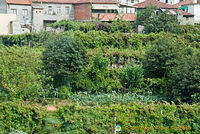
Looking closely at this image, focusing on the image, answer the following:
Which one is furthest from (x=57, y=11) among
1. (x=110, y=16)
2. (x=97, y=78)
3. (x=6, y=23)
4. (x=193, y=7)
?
(x=97, y=78)

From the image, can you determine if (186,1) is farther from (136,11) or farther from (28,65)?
(28,65)

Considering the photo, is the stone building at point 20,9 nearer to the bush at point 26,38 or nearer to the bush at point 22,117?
the bush at point 26,38

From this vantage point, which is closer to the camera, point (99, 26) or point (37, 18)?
point (99, 26)

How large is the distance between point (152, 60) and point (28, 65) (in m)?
8.93

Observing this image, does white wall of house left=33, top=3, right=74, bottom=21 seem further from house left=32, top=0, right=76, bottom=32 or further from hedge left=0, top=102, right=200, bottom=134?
hedge left=0, top=102, right=200, bottom=134

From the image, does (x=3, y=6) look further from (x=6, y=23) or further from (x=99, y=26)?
(x=99, y=26)

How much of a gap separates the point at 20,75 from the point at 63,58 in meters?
4.79

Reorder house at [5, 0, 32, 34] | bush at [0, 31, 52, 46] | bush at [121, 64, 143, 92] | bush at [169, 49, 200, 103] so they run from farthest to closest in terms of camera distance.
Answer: house at [5, 0, 32, 34], bush at [0, 31, 52, 46], bush at [121, 64, 143, 92], bush at [169, 49, 200, 103]

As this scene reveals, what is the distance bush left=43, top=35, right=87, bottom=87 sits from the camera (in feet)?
82.7

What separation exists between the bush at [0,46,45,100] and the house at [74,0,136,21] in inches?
809

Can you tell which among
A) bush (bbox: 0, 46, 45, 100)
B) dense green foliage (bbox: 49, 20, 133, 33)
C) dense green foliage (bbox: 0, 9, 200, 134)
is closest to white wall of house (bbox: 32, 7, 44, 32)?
dense green foliage (bbox: 49, 20, 133, 33)

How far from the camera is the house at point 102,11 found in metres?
43.8

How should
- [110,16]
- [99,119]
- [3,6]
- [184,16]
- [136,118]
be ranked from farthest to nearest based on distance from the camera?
[184,16], [3,6], [110,16], [136,118], [99,119]

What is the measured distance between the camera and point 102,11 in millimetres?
44594
